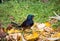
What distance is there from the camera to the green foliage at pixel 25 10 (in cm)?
681

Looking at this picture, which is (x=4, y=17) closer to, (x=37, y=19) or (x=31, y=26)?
(x=37, y=19)

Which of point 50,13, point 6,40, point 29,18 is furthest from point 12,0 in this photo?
point 6,40

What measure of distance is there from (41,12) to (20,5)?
905 mm

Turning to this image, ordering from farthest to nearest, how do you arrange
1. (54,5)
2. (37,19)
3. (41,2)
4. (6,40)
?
(41,2)
(54,5)
(37,19)
(6,40)

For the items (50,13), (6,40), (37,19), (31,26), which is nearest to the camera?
(6,40)

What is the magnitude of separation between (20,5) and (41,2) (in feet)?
→ 2.44

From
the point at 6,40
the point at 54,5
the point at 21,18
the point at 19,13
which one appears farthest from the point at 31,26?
the point at 54,5

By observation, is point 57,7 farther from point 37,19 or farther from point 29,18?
point 29,18

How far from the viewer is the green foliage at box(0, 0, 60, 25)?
22.3 feet

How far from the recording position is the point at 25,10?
7.56 m

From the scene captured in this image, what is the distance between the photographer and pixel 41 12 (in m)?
7.38

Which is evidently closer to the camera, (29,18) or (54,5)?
(29,18)

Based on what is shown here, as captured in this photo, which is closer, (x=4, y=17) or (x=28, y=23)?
(x=28, y=23)

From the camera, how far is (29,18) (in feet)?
18.3
